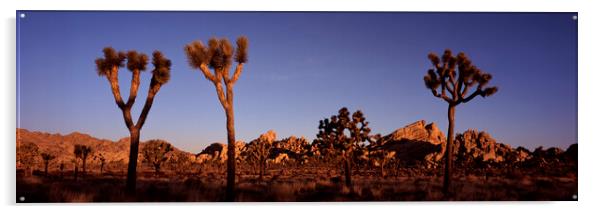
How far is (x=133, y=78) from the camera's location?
9359mm

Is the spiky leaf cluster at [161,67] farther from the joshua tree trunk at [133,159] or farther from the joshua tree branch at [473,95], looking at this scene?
the joshua tree branch at [473,95]

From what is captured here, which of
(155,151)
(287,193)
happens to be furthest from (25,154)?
(155,151)

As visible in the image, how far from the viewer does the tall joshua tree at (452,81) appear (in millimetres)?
9250

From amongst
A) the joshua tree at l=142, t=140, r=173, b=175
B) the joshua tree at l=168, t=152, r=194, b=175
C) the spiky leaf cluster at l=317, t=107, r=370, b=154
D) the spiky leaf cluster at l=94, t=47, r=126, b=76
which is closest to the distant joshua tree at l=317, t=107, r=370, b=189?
the spiky leaf cluster at l=317, t=107, r=370, b=154

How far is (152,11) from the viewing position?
8289mm

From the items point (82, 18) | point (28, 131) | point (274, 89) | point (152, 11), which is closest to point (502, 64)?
point (274, 89)

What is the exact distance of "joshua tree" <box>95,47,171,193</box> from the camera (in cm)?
895

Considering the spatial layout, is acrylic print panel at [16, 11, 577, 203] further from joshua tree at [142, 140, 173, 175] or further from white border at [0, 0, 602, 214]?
joshua tree at [142, 140, 173, 175]

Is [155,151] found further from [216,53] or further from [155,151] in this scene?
[216,53]

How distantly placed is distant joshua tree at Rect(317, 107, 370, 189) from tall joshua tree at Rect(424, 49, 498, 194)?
2868mm

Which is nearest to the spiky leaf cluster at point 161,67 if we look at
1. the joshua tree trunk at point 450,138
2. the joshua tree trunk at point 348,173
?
the joshua tree trunk at point 348,173

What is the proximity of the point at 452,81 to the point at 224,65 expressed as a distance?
438cm
